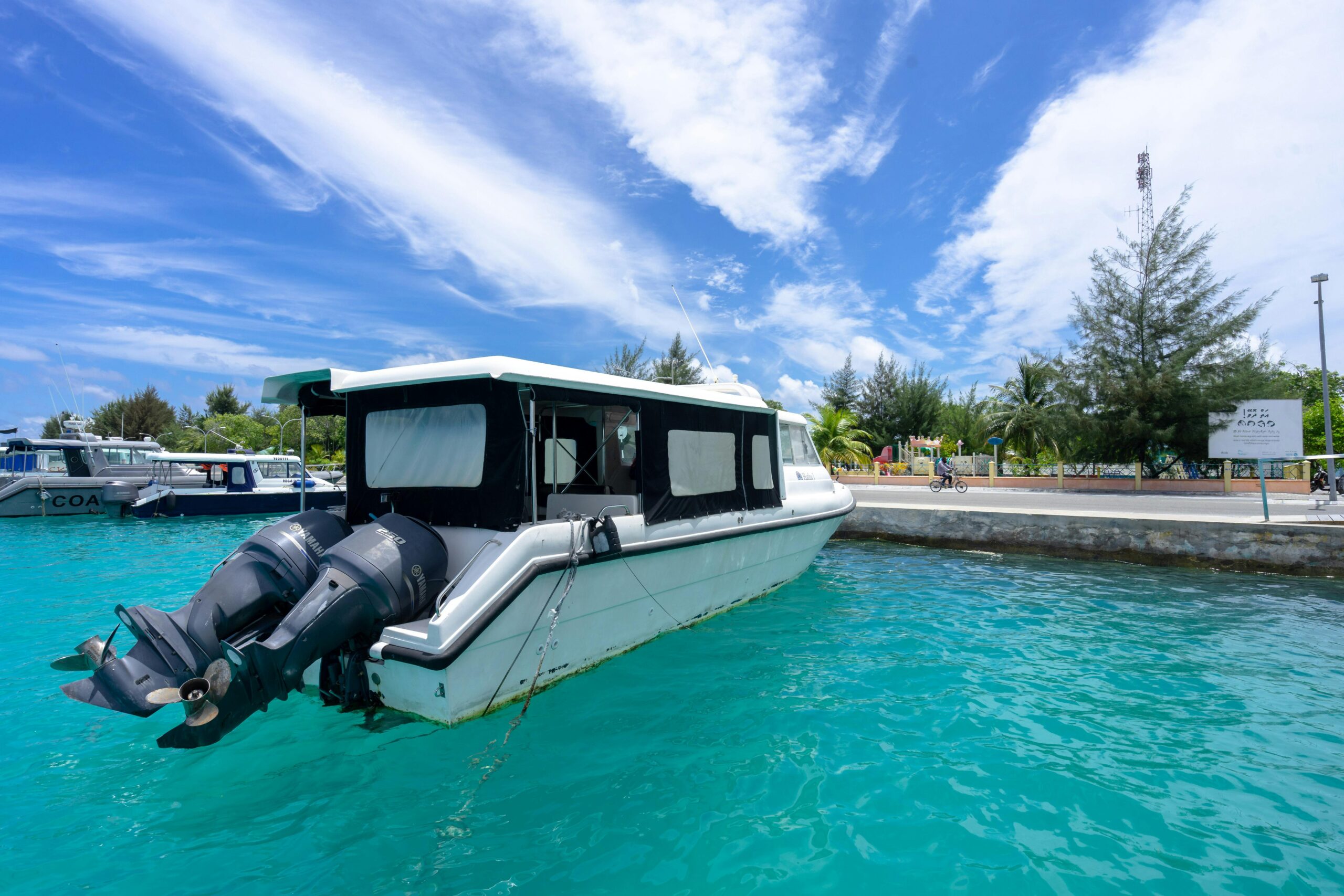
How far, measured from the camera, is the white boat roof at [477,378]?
4969 millimetres

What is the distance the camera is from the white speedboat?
20.7 meters

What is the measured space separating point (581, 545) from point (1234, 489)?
2355cm

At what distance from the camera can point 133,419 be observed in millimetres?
51125

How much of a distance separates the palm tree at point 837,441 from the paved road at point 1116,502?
869 cm

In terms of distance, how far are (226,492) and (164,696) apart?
71.3 feet

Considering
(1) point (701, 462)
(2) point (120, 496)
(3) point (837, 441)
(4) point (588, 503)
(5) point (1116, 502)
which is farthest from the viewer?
(3) point (837, 441)

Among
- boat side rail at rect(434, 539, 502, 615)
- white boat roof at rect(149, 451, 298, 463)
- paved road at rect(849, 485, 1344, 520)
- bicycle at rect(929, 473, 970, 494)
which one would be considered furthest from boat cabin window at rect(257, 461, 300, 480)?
bicycle at rect(929, 473, 970, 494)

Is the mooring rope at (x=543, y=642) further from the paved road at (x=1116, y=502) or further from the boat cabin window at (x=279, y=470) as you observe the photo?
the boat cabin window at (x=279, y=470)

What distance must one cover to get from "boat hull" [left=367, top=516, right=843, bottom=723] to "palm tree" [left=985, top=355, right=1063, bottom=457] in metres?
20.5

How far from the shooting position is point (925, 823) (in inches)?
147

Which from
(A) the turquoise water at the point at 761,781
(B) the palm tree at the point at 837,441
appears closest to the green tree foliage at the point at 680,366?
(B) the palm tree at the point at 837,441

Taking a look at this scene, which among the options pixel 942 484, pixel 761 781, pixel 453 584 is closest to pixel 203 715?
pixel 453 584

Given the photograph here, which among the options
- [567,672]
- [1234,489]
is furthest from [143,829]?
[1234,489]

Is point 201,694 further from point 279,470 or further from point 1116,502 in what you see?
point 279,470
